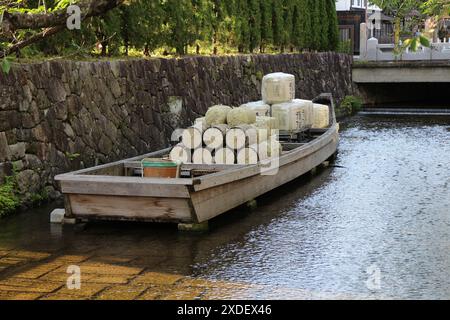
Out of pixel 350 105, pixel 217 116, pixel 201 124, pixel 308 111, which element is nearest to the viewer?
pixel 201 124

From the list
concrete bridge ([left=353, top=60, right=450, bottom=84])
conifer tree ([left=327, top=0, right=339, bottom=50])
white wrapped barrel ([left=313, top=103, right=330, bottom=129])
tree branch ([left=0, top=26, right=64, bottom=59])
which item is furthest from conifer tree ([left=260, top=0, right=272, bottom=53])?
tree branch ([left=0, top=26, right=64, bottom=59])

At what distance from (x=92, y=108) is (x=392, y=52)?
765 inches

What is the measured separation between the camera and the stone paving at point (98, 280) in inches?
277

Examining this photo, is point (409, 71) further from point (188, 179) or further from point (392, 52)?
point (188, 179)

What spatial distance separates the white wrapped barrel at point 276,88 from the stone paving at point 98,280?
7099mm

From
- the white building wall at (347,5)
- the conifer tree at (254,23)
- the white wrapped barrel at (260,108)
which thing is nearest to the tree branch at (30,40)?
the white wrapped barrel at (260,108)

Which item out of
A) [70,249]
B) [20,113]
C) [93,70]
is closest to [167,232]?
[70,249]

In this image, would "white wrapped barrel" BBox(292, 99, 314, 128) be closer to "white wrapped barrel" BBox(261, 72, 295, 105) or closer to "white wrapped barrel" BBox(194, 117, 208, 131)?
"white wrapped barrel" BBox(261, 72, 295, 105)

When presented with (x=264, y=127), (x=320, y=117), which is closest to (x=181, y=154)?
(x=264, y=127)

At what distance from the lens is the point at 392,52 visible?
30.1 metres

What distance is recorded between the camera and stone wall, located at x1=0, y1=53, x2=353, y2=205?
11023mm

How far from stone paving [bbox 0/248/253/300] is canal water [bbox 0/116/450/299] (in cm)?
17

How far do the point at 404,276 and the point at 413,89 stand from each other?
2886 cm

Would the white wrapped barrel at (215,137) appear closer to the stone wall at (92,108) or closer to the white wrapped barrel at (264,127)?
the white wrapped barrel at (264,127)
